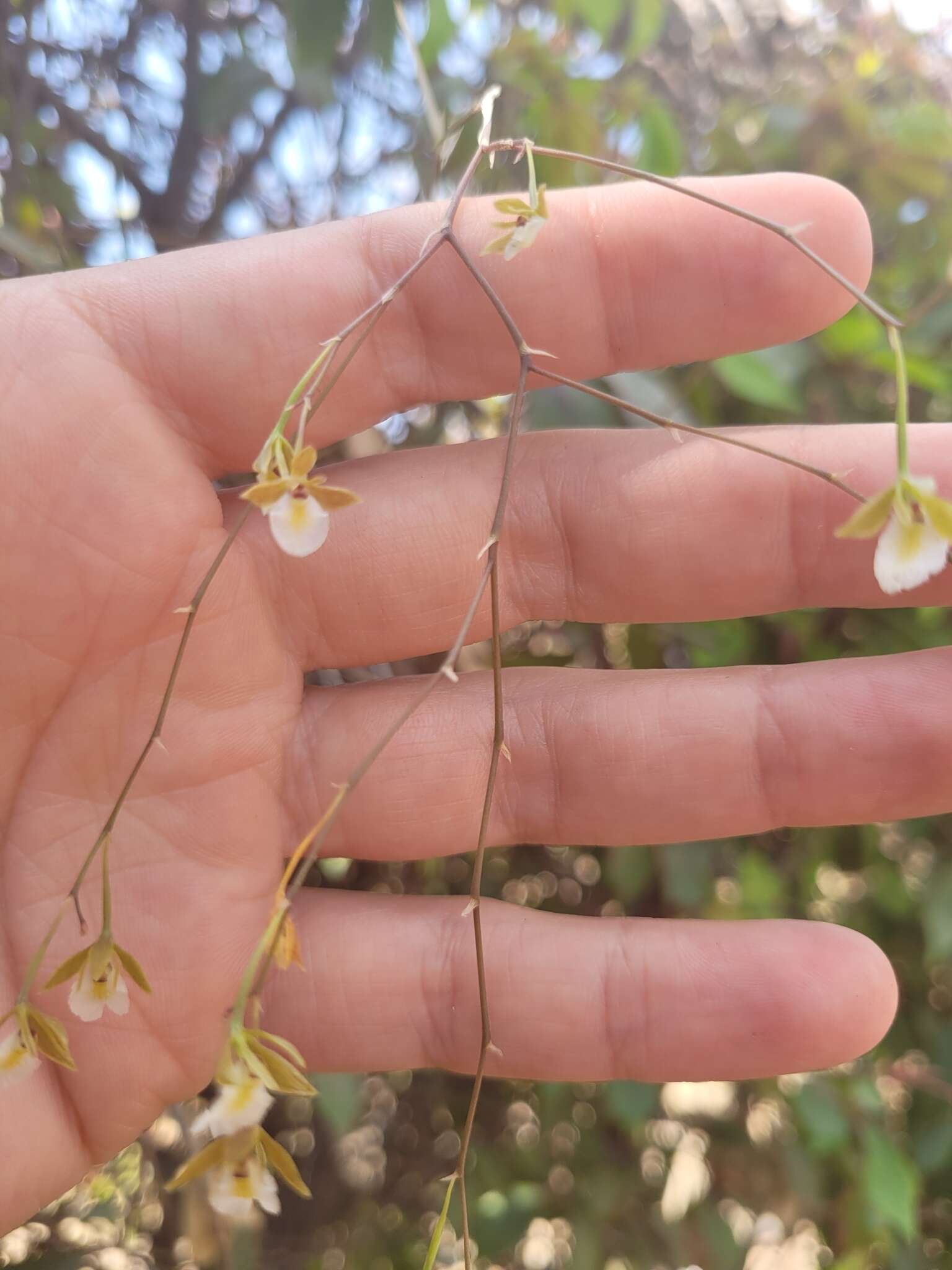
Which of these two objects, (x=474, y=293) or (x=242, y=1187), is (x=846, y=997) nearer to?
(x=242, y=1187)

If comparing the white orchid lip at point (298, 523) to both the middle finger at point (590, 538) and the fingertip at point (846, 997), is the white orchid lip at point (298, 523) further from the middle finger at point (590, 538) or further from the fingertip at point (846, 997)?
the fingertip at point (846, 997)

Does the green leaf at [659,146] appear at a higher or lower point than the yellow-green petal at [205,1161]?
higher

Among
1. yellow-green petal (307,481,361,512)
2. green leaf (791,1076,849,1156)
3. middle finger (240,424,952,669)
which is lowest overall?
green leaf (791,1076,849,1156)

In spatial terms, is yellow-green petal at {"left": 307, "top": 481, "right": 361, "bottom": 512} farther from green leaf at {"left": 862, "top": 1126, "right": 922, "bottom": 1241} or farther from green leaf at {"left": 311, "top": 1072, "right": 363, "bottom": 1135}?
green leaf at {"left": 862, "top": 1126, "right": 922, "bottom": 1241}

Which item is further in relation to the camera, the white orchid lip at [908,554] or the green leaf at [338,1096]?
the green leaf at [338,1096]

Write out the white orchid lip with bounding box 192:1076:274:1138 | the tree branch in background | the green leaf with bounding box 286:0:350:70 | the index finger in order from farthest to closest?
the tree branch in background, the green leaf with bounding box 286:0:350:70, the index finger, the white orchid lip with bounding box 192:1076:274:1138

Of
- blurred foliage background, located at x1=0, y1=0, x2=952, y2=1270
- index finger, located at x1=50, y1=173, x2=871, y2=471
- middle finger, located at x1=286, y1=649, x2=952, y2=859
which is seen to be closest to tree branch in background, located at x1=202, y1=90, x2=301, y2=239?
blurred foliage background, located at x1=0, y1=0, x2=952, y2=1270

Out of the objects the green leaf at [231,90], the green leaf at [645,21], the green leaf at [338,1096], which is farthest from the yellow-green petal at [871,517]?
the green leaf at [231,90]
